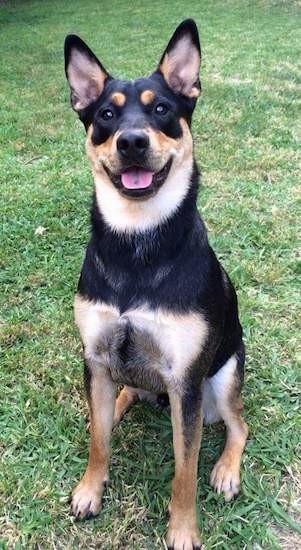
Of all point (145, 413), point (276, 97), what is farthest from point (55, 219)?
point (276, 97)

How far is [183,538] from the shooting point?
A: 2.41 meters

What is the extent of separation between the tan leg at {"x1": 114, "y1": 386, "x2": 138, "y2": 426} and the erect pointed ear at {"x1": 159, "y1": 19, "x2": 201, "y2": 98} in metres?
1.46

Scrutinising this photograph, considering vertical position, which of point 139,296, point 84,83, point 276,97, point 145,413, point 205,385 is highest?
point 84,83

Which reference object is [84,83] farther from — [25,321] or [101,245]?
[25,321]

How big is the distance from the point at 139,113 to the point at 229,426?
4.77 feet

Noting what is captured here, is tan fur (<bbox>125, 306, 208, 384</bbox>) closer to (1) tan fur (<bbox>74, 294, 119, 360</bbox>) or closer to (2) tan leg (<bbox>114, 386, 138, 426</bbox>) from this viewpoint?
(1) tan fur (<bbox>74, 294, 119, 360</bbox>)

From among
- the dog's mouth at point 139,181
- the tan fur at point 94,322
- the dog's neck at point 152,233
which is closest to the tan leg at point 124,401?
the tan fur at point 94,322

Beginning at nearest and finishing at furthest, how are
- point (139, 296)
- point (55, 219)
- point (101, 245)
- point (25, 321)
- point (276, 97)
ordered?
point (139, 296) < point (101, 245) < point (25, 321) < point (55, 219) < point (276, 97)

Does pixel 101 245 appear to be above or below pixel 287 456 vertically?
above

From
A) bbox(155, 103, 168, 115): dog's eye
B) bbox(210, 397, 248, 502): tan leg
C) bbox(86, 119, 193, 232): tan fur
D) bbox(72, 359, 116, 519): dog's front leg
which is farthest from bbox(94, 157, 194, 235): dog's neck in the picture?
bbox(210, 397, 248, 502): tan leg

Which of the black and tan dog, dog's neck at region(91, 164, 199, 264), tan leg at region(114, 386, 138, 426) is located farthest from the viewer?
tan leg at region(114, 386, 138, 426)

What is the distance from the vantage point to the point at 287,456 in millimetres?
2779

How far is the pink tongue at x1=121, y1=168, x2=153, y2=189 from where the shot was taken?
2.34 m

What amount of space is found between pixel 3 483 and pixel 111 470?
489 mm
